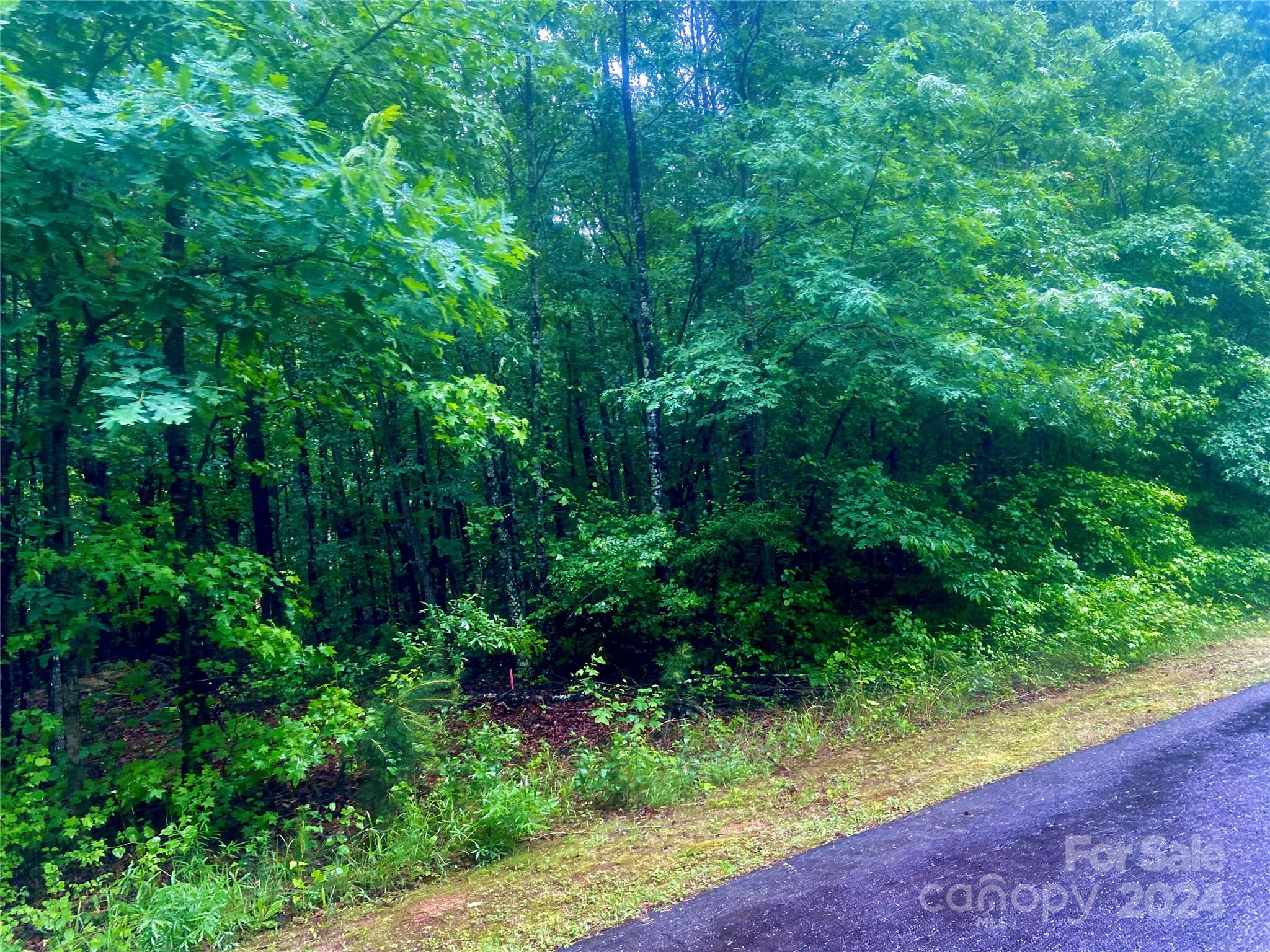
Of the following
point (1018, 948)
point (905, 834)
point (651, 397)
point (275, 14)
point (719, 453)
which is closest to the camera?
point (1018, 948)

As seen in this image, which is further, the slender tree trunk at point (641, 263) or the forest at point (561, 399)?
the slender tree trunk at point (641, 263)

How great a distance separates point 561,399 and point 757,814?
946 centimetres

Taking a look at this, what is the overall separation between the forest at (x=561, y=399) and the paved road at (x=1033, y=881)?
152 centimetres

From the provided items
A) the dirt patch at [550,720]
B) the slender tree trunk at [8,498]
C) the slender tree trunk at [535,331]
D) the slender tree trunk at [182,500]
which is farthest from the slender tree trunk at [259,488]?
the slender tree trunk at [535,331]

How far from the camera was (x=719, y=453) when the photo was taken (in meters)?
10.5

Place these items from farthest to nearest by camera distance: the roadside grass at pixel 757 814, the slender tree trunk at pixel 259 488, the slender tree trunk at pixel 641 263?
the slender tree trunk at pixel 641 263 < the slender tree trunk at pixel 259 488 < the roadside grass at pixel 757 814

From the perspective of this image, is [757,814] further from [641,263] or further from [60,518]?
[641,263]

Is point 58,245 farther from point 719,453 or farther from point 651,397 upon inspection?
point 719,453

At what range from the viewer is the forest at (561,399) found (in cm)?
407

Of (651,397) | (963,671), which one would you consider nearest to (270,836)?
(651,397)

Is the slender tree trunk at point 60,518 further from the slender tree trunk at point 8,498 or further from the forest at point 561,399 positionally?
the slender tree trunk at point 8,498

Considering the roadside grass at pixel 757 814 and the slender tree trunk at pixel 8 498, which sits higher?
the slender tree trunk at pixel 8 498

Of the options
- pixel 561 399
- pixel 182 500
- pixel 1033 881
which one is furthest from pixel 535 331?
pixel 1033 881

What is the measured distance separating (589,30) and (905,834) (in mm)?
9570
